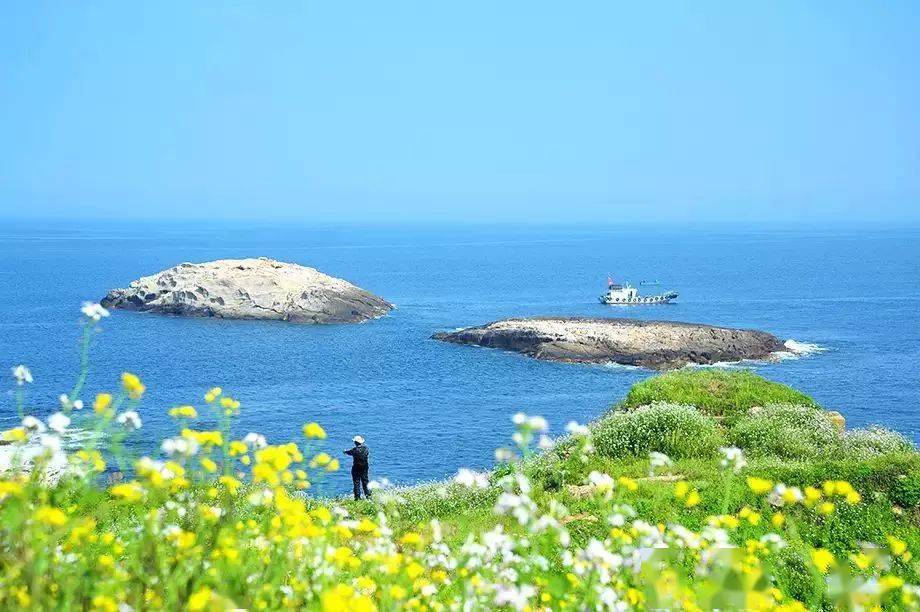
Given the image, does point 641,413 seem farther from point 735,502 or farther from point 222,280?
point 222,280

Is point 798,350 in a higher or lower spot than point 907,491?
lower

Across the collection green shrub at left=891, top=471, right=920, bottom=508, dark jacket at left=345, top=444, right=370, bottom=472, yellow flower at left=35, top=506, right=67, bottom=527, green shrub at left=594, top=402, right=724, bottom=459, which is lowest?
dark jacket at left=345, top=444, right=370, bottom=472

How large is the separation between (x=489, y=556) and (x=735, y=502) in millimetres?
9908

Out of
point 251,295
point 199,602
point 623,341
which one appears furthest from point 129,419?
point 251,295

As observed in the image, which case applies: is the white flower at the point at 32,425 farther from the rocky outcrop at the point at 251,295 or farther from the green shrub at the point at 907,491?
the rocky outcrop at the point at 251,295

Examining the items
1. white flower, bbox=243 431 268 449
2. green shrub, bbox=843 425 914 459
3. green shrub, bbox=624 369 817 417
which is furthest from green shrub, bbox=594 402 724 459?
white flower, bbox=243 431 268 449

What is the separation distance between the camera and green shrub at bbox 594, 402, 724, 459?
66.0 feet

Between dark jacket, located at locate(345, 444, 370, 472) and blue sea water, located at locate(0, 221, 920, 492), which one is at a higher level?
dark jacket, located at locate(345, 444, 370, 472)

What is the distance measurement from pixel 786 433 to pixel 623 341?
5196cm

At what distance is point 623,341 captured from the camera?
238 feet

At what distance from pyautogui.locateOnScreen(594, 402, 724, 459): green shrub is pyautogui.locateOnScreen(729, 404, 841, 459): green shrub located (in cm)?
72

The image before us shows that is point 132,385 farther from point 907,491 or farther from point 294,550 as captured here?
point 907,491

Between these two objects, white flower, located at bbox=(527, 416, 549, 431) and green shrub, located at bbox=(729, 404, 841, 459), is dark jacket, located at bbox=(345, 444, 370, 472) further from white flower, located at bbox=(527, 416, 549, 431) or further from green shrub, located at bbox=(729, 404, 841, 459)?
white flower, located at bbox=(527, 416, 549, 431)

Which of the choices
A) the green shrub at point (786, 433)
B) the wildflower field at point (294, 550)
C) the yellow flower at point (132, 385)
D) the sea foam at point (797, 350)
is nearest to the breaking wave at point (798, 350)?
the sea foam at point (797, 350)
